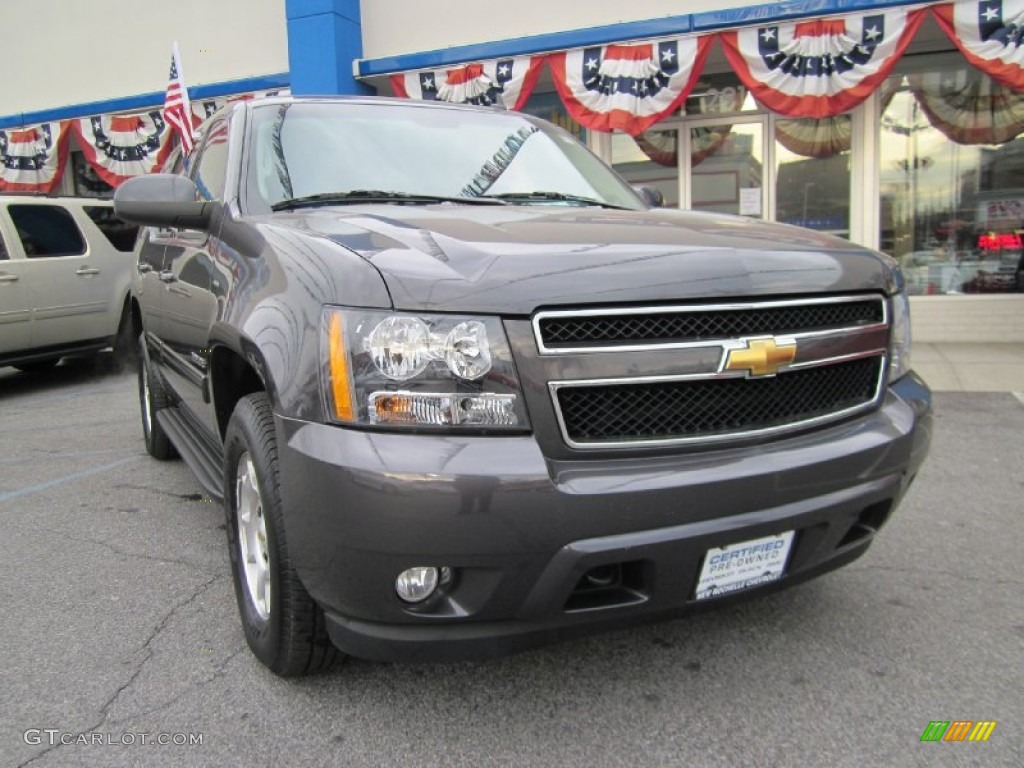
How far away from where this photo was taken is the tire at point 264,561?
7.01ft

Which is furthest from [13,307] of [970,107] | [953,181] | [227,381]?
[970,107]

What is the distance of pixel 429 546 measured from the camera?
5.94 feet

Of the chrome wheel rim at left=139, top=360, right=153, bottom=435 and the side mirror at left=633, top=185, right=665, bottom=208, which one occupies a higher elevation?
the side mirror at left=633, top=185, right=665, bottom=208

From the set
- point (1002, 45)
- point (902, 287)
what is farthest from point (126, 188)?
point (1002, 45)

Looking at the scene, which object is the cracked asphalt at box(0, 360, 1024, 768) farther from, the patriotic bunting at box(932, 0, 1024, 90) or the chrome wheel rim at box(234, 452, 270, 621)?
the patriotic bunting at box(932, 0, 1024, 90)

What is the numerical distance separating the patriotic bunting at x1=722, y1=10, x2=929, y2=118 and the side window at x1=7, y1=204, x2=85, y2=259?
7.08 meters

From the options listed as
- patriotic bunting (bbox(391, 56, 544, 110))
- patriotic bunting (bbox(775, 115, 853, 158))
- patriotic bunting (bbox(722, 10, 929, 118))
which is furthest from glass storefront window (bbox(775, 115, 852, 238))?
patriotic bunting (bbox(391, 56, 544, 110))

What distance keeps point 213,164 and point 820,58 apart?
6.72 meters

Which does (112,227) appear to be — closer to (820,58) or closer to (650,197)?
(650,197)

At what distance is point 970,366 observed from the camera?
7.78 metres

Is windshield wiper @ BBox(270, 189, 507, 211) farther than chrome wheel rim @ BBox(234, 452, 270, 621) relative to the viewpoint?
Yes

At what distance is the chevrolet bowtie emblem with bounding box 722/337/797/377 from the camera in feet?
6.72

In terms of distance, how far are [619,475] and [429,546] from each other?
0.47 m

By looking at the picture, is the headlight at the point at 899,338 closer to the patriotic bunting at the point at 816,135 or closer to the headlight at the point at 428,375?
the headlight at the point at 428,375
